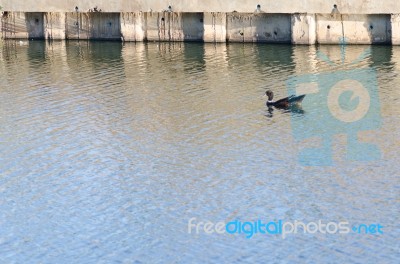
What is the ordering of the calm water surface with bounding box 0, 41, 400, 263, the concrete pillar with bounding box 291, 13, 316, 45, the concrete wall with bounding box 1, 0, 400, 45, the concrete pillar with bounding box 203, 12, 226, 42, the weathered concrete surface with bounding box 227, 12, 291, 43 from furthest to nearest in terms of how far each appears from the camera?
the concrete pillar with bounding box 203, 12, 226, 42
the weathered concrete surface with bounding box 227, 12, 291, 43
the concrete pillar with bounding box 291, 13, 316, 45
the concrete wall with bounding box 1, 0, 400, 45
the calm water surface with bounding box 0, 41, 400, 263

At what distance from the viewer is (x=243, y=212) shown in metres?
35.0

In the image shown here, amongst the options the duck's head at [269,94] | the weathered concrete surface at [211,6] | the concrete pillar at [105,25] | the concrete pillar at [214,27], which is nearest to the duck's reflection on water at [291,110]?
the duck's head at [269,94]

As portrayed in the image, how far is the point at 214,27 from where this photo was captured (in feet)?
230

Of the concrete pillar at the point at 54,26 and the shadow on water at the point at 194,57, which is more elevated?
the concrete pillar at the point at 54,26

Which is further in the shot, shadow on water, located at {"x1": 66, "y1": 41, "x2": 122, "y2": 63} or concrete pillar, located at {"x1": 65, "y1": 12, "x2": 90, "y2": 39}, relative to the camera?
concrete pillar, located at {"x1": 65, "y1": 12, "x2": 90, "y2": 39}

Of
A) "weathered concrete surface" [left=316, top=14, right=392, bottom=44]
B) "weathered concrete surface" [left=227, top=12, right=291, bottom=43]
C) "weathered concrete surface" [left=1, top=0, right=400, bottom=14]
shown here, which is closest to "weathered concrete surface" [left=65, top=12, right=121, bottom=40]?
"weathered concrete surface" [left=1, top=0, right=400, bottom=14]

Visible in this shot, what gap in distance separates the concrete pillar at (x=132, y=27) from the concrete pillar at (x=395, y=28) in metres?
16.6

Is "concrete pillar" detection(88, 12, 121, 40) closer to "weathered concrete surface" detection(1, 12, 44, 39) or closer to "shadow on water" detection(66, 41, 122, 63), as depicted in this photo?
"shadow on water" detection(66, 41, 122, 63)

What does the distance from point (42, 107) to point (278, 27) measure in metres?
21.7

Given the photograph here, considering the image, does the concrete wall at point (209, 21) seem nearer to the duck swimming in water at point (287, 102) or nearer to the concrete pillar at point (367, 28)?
the concrete pillar at point (367, 28)

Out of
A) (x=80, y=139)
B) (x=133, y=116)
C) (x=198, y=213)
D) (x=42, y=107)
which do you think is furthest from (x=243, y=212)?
(x=42, y=107)

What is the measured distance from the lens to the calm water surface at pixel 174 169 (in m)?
32.2

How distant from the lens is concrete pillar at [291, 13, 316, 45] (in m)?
66.9

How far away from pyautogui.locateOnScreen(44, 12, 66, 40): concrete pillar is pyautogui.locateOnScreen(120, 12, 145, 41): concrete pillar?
452 centimetres
